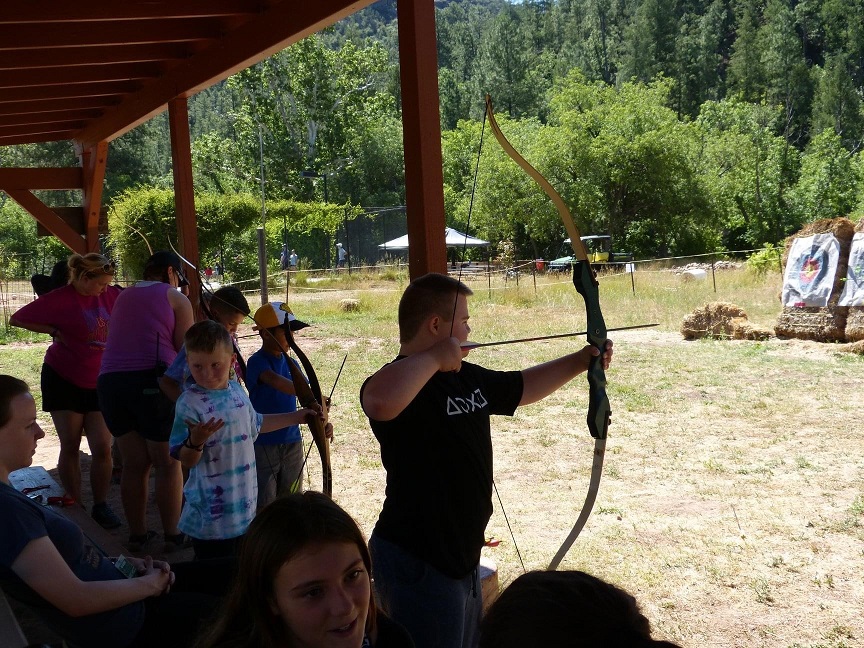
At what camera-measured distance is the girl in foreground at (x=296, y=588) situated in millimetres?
1313

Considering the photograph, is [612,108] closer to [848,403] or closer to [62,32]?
[848,403]

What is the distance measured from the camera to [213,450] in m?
2.43

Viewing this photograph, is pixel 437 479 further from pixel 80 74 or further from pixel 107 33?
pixel 80 74

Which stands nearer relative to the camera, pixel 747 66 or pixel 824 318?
pixel 824 318

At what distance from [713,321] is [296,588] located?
11056 millimetres

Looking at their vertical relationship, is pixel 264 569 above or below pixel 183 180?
below

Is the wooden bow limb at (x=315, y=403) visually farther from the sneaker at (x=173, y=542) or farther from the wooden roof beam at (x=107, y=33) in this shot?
the wooden roof beam at (x=107, y=33)

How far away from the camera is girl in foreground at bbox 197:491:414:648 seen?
1313 mm

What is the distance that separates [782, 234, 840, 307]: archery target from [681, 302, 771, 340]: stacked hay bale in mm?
668

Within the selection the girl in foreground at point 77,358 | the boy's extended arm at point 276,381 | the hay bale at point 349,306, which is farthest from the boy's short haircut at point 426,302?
the hay bale at point 349,306

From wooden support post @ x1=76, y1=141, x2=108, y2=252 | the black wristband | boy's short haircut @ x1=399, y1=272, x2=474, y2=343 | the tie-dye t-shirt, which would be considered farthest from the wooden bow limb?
wooden support post @ x1=76, y1=141, x2=108, y2=252

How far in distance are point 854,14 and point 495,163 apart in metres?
33.6

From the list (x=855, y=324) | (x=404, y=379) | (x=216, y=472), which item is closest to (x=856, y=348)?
(x=855, y=324)

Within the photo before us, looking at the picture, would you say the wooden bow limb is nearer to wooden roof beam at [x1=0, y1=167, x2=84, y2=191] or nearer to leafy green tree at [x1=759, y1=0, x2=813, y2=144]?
wooden roof beam at [x1=0, y1=167, x2=84, y2=191]
